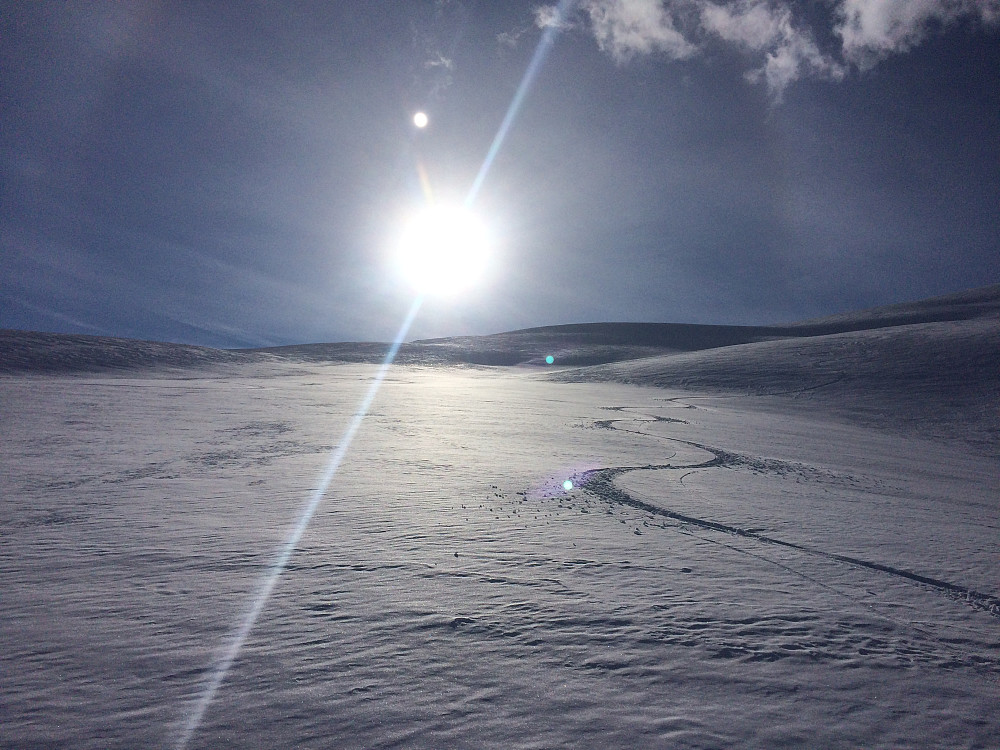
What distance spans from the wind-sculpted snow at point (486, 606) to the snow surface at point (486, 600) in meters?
0.02

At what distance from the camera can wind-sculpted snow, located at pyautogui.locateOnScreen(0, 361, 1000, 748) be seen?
2.39 m

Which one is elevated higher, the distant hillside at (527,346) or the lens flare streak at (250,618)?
the distant hillside at (527,346)

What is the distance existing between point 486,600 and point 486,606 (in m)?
0.09

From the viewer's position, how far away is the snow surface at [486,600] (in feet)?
7.88

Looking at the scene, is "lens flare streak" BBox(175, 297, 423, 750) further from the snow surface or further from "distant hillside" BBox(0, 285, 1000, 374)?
"distant hillside" BBox(0, 285, 1000, 374)

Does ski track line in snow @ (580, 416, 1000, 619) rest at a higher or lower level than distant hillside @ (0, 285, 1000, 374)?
lower

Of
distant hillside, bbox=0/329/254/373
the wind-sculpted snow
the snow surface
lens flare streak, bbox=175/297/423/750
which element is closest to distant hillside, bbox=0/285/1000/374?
distant hillside, bbox=0/329/254/373

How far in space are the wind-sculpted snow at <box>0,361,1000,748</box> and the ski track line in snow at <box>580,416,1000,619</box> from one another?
4 centimetres

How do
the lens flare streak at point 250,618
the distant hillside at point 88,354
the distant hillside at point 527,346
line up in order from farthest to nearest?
the distant hillside at point 527,346, the distant hillside at point 88,354, the lens flare streak at point 250,618

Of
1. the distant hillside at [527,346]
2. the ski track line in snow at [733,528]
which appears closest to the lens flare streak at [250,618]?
the ski track line in snow at [733,528]

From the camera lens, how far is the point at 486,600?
3.52 meters

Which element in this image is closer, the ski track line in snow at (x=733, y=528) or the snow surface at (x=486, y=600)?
the snow surface at (x=486, y=600)

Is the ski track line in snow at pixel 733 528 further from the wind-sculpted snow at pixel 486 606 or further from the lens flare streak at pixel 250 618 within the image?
the lens flare streak at pixel 250 618

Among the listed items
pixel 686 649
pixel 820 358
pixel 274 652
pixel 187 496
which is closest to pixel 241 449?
pixel 187 496
